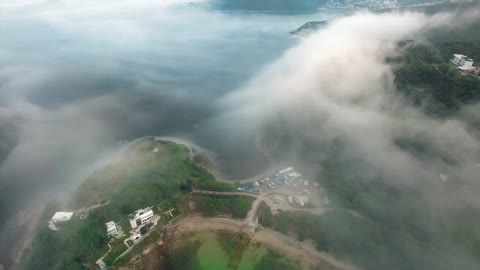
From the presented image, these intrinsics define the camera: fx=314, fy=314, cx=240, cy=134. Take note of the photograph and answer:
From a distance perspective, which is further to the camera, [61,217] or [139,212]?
[139,212]

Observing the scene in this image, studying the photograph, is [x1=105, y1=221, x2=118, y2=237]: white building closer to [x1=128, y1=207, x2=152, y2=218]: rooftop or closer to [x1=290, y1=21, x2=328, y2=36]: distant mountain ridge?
[x1=128, y1=207, x2=152, y2=218]: rooftop

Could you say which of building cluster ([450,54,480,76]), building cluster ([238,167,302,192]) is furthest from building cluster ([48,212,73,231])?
building cluster ([450,54,480,76])

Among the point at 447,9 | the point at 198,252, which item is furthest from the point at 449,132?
the point at 447,9

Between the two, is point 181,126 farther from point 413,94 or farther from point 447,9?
point 447,9

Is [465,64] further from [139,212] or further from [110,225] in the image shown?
[110,225]

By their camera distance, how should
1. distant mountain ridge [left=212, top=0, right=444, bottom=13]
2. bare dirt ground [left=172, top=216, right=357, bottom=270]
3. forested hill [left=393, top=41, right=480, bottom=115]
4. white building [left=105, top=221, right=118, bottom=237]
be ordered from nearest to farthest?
bare dirt ground [left=172, top=216, right=357, bottom=270] < white building [left=105, top=221, right=118, bottom=237] < forested hill [left=393, top=41, right=480, bottom=115] < distant mountain ridge [left=212, top=0, right=444, bottom=13]

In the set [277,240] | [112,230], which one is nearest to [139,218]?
[112,230]
